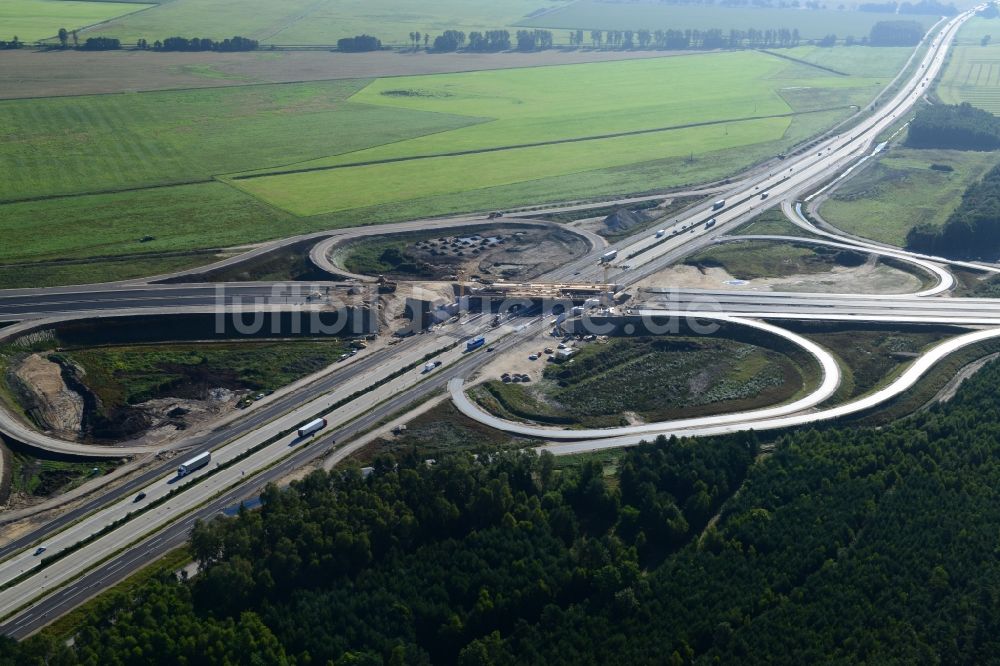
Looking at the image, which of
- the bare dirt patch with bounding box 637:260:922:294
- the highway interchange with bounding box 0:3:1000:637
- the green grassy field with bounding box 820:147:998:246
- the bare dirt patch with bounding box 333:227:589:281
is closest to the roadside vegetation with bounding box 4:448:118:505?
the highway interchange with bounding box 0:3:1000:637

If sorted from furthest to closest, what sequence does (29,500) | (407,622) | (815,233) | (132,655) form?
(815,233) → (29,500) → (407,622) → (132,655)

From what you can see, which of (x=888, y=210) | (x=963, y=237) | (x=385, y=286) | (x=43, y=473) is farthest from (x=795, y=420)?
(x=888, y=210)

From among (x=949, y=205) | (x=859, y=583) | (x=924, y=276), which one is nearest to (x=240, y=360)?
(x=859, y=583)

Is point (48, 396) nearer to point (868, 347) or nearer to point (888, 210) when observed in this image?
point (868, 347)

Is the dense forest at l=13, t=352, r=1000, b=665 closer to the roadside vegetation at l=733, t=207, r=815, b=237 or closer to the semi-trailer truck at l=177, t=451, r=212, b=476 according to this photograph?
the semi-trailer truck at l=177, t=451, r=212, b=476

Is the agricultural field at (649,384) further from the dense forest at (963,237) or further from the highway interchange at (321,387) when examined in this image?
the dense forest at (963,237)

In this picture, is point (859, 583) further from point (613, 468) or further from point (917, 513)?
point (613, 468)
